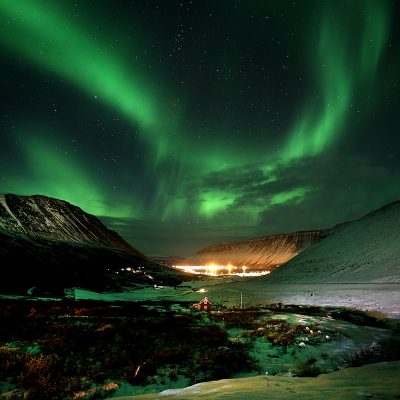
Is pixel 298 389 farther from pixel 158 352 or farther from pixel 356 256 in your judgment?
pixel 356 256

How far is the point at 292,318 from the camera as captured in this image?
22.9m

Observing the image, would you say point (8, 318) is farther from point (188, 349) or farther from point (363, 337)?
point (363, 337)

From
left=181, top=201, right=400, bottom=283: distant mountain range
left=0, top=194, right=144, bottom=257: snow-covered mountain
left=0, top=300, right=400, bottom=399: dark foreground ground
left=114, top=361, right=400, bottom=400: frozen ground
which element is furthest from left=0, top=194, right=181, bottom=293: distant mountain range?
left=114, top=361, right=400, bottom=400: frozen ground

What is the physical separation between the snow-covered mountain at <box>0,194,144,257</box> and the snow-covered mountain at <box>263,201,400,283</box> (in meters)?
92.5

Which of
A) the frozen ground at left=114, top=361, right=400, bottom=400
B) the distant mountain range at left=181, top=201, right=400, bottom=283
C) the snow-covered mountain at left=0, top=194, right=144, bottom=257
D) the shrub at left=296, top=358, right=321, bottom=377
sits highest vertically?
the snow-covered mountain at left=0, top=194, right=144, bottom=257

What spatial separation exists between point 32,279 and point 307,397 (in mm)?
62868

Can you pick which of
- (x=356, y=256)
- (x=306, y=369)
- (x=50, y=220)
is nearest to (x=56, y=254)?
(x=50, y=220)

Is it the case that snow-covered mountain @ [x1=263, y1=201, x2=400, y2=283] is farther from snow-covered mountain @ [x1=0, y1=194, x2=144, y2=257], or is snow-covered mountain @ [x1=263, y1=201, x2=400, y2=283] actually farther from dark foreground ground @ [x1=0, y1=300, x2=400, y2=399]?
snow-covered mountain @ [x1=0, y1=194, x2=144, y2=257]

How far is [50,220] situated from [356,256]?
12714cm

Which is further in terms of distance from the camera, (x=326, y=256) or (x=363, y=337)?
(x=326, y=256)

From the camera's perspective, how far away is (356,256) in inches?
2446

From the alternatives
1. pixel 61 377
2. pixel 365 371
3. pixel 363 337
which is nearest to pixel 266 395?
pixel 365 371

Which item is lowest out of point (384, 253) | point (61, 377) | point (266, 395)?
point (61, 377)

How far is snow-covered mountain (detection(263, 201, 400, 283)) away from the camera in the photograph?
51.2m
